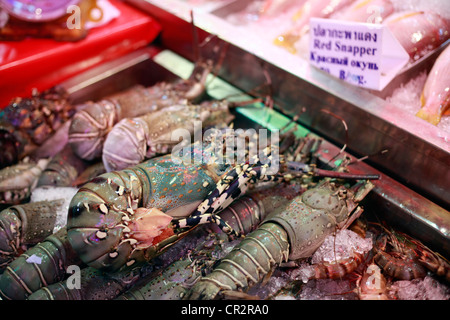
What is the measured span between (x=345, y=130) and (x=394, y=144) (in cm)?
35

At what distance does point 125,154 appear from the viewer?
7.66 feet

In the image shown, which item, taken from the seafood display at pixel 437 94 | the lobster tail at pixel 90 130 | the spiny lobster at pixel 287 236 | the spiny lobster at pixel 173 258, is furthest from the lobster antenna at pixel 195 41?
the seafood display at pixel 437 94

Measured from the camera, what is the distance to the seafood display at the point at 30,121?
2.55 metres

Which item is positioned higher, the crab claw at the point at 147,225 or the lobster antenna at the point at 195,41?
the lobster antenna at the point at 195,41

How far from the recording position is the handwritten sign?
213cm

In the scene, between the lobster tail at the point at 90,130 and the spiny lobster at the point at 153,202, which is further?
the lobster tail at the point at 90,130

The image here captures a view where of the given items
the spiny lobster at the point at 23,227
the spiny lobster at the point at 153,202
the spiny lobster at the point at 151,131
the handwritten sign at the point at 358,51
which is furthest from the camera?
the spiny lobster at the point at 151,131

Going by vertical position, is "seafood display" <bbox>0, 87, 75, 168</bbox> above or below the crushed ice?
above

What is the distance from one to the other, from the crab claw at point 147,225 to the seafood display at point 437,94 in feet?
5.75

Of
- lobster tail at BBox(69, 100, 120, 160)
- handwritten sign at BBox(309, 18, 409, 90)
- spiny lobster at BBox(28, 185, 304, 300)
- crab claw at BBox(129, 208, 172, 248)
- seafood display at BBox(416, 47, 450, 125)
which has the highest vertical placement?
handwritten sign at BBox(309, 18, 409, 90)

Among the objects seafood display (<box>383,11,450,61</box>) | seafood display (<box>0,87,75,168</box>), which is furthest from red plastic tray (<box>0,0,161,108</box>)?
seafood display (<box>383,11,450,61</box>)

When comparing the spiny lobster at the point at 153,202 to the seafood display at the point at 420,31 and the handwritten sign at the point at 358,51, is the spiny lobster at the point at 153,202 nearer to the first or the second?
the handwritten sign at the point at 358,51

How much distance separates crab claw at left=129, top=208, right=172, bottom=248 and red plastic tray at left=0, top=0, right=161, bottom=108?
6.32 ft

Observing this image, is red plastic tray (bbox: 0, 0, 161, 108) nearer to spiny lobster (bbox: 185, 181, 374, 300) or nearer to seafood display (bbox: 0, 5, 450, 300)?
seafood display (bbox: 0, 5, 450, 300)
